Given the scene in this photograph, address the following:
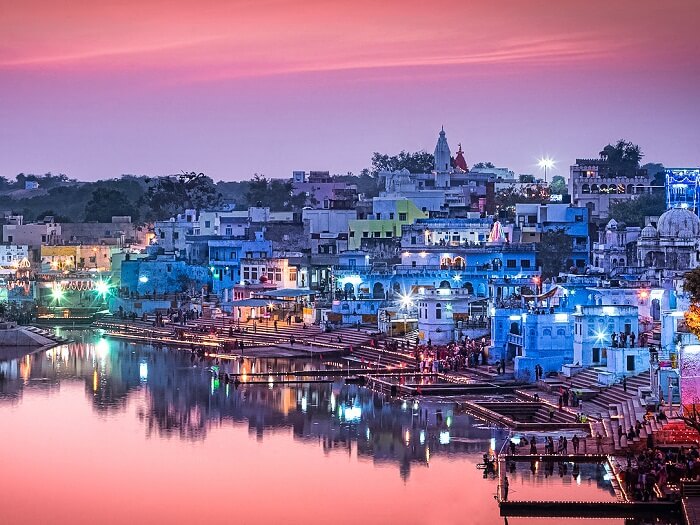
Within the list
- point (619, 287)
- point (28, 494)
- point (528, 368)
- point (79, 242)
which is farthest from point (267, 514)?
point (79, 242)

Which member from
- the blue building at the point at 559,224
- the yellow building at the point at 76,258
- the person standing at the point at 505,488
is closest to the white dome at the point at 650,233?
the blue building at the point at 559,224

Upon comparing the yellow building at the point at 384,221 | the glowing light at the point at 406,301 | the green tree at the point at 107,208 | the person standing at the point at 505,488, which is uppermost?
the green tree at the point at 107,208

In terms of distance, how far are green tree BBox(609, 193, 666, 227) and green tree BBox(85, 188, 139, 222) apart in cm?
3434

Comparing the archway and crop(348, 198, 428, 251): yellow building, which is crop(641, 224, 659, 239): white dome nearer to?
the archway

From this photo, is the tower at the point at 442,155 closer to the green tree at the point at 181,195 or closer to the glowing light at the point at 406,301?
the green tree at the point at 181,195

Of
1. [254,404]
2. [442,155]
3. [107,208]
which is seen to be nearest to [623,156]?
[442,155]

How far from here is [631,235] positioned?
5847cm

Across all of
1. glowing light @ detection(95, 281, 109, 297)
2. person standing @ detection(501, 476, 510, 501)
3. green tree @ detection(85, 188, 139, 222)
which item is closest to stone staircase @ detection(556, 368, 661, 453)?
person standing @ detection(501, 476, 510, 501)

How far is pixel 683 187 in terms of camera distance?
5884 cm

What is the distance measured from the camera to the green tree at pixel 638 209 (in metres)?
72.1

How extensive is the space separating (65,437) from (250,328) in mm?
21036

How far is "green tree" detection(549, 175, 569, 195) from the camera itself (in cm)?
9378

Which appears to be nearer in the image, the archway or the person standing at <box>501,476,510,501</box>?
the person standing at <box>501,476,510,501</box>

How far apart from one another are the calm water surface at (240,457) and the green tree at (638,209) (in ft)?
102
